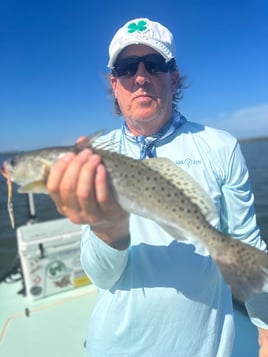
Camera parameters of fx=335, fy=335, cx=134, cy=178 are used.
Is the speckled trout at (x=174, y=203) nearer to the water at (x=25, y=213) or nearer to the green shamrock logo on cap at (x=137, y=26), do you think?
the green shamrock logo on cap at (x=137, y=26)

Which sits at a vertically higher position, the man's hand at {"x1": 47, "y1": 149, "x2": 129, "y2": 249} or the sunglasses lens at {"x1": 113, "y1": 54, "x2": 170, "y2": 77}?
the sunglasses lens at {"x1": 113, "y1": 54, "x2": 170, "y2": 77}

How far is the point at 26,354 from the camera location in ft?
16.7

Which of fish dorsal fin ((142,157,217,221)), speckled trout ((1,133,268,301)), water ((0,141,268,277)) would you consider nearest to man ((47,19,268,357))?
speckled trout ((1,133,268,301))

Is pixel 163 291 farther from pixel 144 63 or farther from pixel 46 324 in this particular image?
pixel 46 324

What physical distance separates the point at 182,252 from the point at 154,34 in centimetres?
208

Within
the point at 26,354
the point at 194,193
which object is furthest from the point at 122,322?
the point at 26,354

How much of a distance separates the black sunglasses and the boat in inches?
153

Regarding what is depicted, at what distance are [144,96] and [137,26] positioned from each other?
0.74m

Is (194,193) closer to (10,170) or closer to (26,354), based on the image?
(10,170)

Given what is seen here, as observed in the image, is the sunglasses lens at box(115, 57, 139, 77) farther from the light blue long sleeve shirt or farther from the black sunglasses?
the light blue long sleeve shirt

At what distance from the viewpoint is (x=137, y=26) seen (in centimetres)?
328

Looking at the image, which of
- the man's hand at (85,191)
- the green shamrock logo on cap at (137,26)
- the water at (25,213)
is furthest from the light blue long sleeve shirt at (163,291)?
the water at (25,213)

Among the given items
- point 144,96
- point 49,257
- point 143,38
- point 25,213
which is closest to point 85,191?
point 144,96

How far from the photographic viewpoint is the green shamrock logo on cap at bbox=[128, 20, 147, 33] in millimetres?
3235
